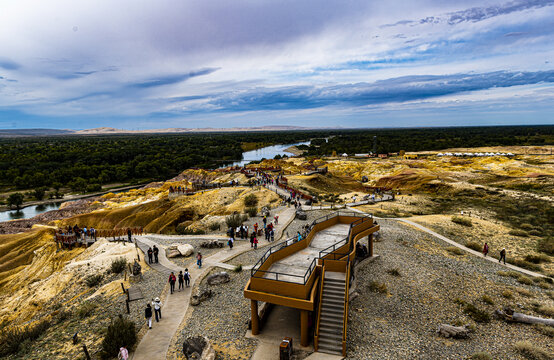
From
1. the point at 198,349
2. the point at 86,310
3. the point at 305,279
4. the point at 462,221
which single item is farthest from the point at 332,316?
the point at 462,221

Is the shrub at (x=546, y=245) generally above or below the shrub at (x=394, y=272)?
below

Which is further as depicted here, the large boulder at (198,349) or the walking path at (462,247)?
the walking path at (462,247)

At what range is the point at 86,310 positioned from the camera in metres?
15.7

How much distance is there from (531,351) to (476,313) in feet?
9.96

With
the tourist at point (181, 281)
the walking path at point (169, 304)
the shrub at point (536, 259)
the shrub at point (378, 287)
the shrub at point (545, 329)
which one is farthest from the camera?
the shrub at point (536, 259)

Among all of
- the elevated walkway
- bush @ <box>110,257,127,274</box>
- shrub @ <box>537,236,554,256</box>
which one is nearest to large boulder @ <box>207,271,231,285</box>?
the elevated walkway

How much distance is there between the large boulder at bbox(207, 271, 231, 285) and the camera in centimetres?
1775

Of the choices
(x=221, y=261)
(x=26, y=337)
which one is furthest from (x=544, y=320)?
(x=26, y=337)

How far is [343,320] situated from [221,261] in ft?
36.2

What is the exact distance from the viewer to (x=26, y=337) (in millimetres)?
14172

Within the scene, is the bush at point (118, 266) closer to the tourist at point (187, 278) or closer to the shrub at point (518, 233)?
the tourist at point (187, 278)

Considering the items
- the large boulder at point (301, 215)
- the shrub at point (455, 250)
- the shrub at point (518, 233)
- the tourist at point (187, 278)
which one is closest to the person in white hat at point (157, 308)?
the tourist at point (187, 278)

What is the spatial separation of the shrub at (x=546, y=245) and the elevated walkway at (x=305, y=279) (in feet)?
60.6

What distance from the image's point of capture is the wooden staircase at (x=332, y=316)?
39.5ft
